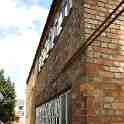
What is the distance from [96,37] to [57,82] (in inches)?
106

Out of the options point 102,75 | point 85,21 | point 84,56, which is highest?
point 85,21

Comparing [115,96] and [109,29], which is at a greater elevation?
[109,29]

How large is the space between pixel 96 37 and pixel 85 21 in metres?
0.47

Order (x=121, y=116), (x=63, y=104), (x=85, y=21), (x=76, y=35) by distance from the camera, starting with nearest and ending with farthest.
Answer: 1. (x=121, y=116)
2. (x=85, y=21)
3. (x=76, y=35)
4. (x=63, y=104)

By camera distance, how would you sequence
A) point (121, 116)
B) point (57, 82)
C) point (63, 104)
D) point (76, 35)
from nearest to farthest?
point (121, 116), point (76, 35), point (63, 104), point (57, 82)

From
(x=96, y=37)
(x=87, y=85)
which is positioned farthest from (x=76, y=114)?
(x=96, y=37)

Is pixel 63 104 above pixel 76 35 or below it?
below

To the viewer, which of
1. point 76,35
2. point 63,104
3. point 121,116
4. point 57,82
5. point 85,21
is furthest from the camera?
point 57,82

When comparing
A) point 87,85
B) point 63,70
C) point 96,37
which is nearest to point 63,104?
point 63,70

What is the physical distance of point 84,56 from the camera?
17.3 feet

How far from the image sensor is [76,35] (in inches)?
232

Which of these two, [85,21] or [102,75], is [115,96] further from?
[85,21]

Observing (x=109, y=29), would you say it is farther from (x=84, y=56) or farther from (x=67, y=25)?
(x=67, y=25)

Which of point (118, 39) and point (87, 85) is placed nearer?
point (87, 85)
